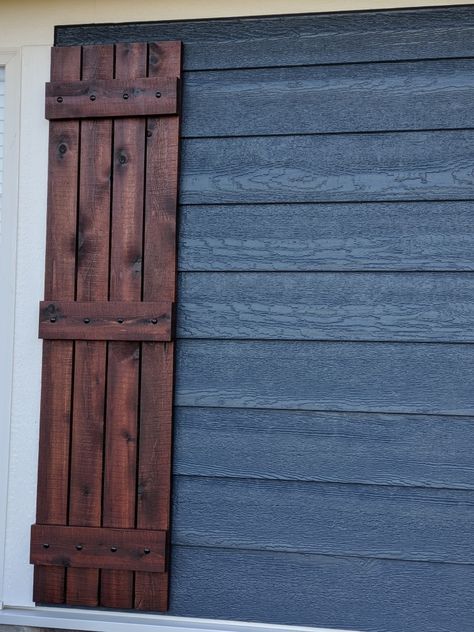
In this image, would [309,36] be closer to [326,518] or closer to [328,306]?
[328,306]

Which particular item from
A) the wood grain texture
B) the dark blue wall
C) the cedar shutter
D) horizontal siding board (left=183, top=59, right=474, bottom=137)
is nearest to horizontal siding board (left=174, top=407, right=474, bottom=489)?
the dark blue wall

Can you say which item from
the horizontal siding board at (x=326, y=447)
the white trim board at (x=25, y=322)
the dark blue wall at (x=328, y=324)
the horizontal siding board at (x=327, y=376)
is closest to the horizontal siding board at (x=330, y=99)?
the dark blue wall at (x=328, y=324)

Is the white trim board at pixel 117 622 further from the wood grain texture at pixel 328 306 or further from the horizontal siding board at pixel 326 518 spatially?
the wood grain texture at pixel 328 306

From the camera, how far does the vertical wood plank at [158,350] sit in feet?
9.00

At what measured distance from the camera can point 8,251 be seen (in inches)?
114

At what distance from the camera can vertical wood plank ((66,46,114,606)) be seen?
2.79 metres

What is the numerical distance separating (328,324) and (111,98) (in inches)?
38.5

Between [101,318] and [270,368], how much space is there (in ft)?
1.79

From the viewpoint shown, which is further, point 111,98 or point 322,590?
point 111,98

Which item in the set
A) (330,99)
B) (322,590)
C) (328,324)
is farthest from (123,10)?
(322,590)

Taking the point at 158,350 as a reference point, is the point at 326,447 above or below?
below

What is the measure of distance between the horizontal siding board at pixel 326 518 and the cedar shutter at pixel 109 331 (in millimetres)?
119

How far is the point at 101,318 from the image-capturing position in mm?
2797

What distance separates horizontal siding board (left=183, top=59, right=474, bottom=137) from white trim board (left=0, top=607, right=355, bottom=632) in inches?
58.3
